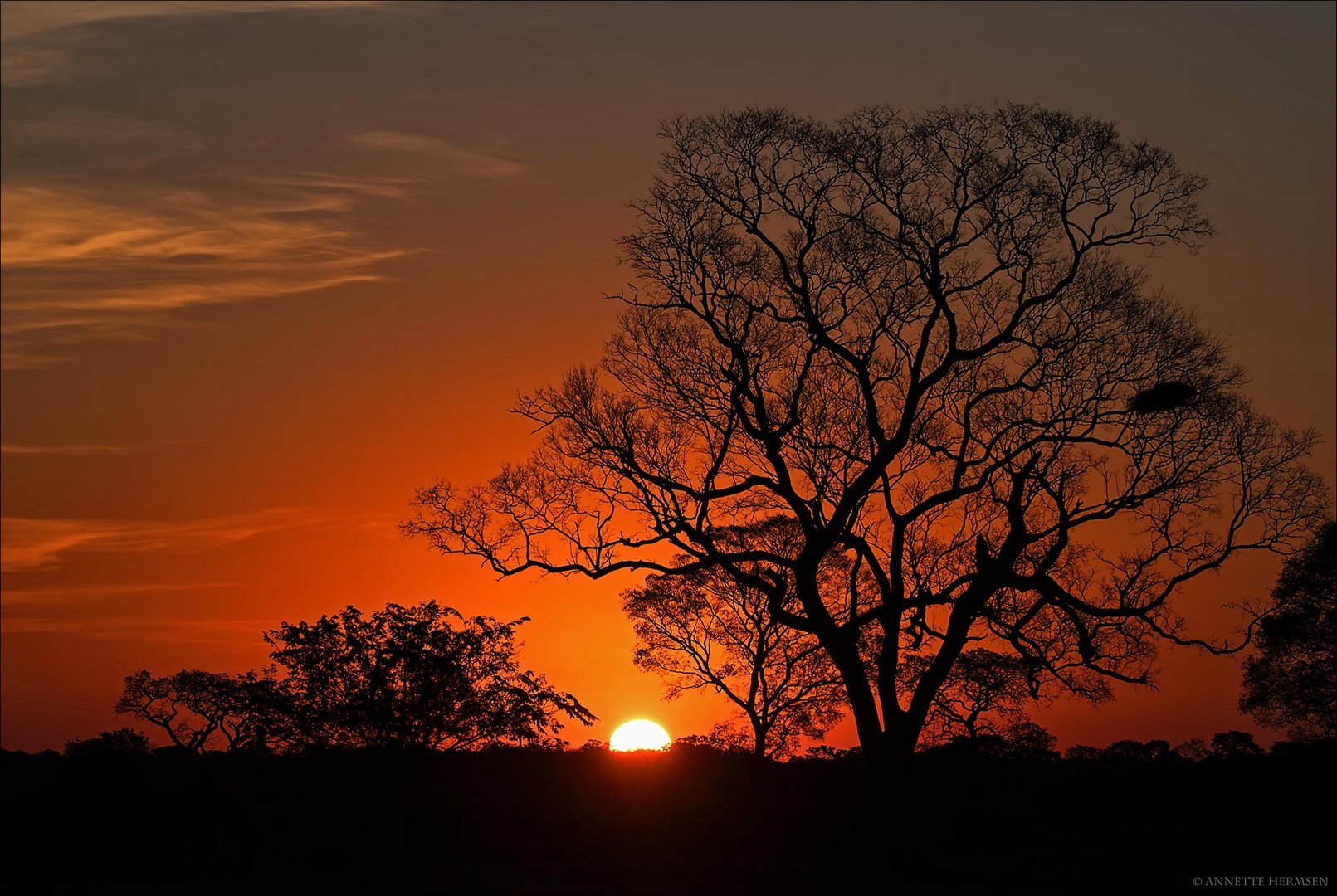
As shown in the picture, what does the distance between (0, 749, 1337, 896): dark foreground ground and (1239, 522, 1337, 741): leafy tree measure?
8.92 meters

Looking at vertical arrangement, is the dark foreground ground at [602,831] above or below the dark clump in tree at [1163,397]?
below

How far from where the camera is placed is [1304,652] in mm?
52125

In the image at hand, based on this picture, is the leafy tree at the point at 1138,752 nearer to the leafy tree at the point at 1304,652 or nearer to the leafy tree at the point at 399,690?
the leafy tree at the point at 1304,652

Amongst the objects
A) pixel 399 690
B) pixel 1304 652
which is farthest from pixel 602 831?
pixel 1304 652

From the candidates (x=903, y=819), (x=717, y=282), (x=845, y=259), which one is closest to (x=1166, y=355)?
(x=845, y=259)

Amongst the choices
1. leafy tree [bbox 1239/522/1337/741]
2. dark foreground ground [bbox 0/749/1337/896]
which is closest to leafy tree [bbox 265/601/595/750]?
dark foreground ground [bbox 0/749/1337/896]

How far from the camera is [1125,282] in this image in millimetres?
26672

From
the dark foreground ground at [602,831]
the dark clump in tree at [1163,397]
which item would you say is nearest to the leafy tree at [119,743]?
the dark foreground ground at [602,831]

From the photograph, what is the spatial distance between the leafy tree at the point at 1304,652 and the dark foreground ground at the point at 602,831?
29.3 ft

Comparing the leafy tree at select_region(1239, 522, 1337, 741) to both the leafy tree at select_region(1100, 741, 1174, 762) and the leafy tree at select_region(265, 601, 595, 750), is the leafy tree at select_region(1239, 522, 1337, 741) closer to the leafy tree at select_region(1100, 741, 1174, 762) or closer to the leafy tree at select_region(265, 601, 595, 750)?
the leafy tree at select_region(1100, 741, 1174, 762)

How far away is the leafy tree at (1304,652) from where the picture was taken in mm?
49719

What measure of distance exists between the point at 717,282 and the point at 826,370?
324 centimetres

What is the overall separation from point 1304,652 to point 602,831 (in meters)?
33.5

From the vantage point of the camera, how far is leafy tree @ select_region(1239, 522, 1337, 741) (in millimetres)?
49719
